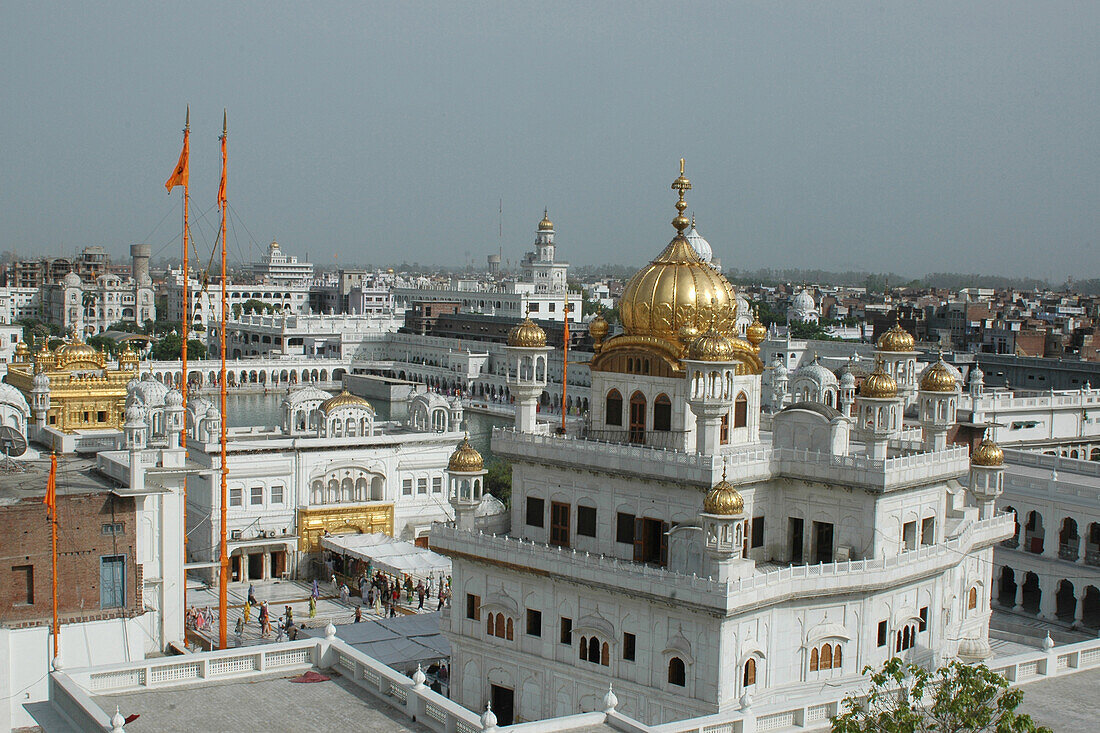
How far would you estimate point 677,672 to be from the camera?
2433 centimetres

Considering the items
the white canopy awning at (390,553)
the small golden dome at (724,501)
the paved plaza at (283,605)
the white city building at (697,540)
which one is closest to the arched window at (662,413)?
the white city building at (697,540)

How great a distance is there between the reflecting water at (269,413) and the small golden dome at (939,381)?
51.5 m

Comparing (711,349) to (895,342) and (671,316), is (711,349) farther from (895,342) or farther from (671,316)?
(895,342)

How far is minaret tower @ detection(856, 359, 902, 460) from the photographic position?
84.6 ft

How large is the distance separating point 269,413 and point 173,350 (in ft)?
101

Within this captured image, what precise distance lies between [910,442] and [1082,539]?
10.6 meters

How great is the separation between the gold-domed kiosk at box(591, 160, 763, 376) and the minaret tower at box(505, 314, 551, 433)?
1.31m

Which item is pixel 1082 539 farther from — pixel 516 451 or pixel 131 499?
pixel 131 499

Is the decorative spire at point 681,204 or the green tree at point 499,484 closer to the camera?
the decorative spire at point 681,204

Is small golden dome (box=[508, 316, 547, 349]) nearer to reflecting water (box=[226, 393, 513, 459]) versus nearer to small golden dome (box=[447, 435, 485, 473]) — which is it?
small golden dome (box=[447, 435, 485, 473])

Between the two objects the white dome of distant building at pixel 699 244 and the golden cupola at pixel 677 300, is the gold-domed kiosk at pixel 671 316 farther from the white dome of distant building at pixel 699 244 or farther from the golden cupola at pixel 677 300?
the white dome of distant building at pixel 699 244

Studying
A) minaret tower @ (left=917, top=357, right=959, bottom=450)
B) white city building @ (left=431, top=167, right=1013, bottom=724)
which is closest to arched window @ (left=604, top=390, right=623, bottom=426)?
white city building @ (left=431, top=167, right=1013, bottom=724)

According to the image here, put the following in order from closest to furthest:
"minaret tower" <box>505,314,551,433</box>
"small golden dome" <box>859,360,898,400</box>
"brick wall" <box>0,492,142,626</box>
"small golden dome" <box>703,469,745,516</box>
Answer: "small golden dome" <box>703,469,745,516</box> → "brick wall" <box>0,492,142,626</box> → "small golden dome" <box>859,360,898,400</box> → "minaret tower" <box>505,314,551,433</box>

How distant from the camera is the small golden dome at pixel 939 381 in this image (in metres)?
29.6
